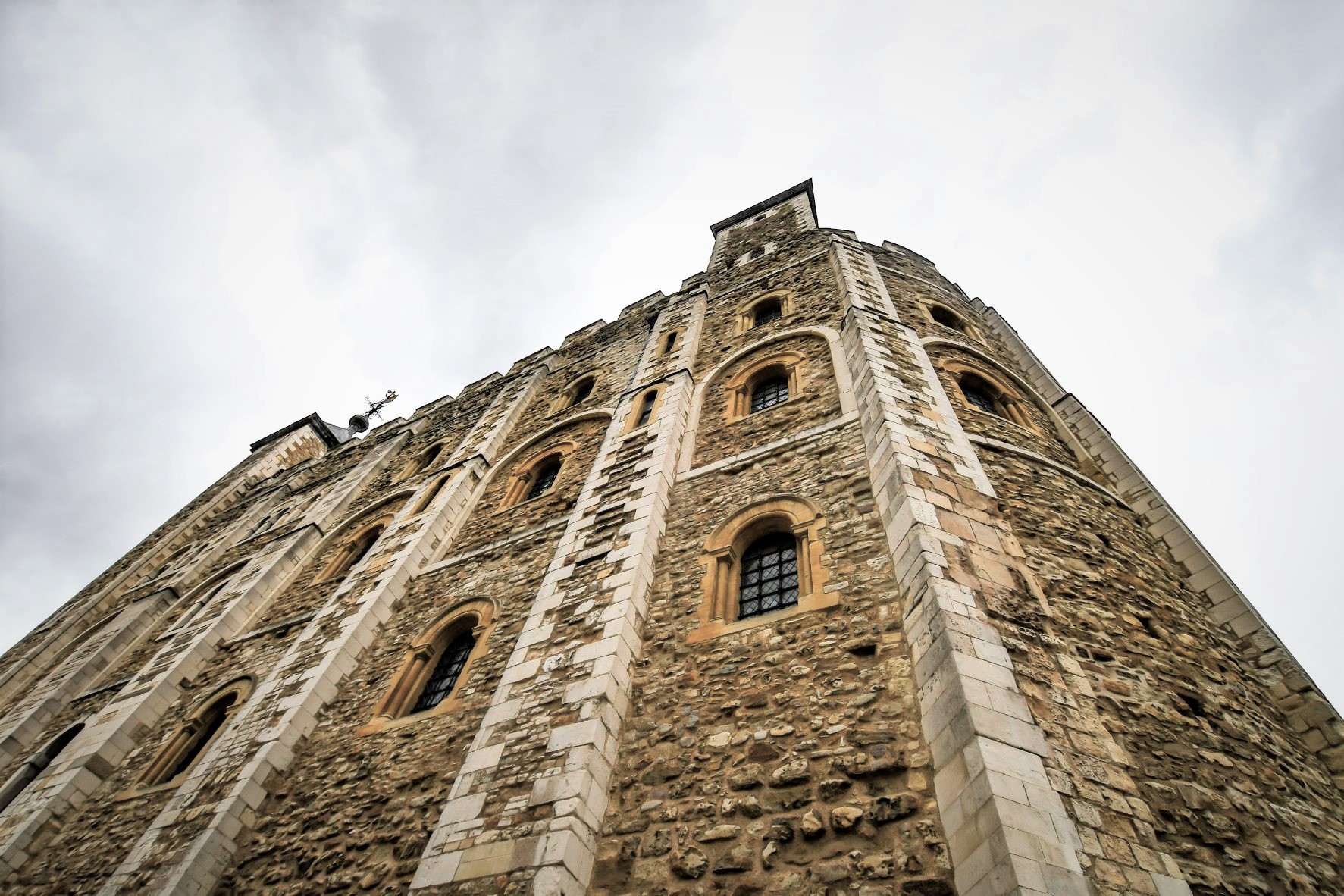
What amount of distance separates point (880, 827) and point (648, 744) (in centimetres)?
210

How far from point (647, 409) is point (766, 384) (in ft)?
6.57

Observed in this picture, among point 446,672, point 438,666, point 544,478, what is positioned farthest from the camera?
point 544,478

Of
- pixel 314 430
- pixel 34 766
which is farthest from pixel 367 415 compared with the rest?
pixel 34 766

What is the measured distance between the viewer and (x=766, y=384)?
11641 millimetres

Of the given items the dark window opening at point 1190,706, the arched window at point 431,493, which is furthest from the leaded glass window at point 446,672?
the dark window opening at point 1190,706

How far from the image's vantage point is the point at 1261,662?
697cm

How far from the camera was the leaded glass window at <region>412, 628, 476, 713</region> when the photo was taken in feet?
28.5

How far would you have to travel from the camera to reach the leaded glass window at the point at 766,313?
45.6 feet

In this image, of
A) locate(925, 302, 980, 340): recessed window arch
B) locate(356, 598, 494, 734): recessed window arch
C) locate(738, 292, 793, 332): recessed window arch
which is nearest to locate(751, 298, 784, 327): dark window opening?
locate(738, 292, 793, 332): recessed window arch

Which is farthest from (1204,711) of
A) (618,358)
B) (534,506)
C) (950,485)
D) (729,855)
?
(618,358)

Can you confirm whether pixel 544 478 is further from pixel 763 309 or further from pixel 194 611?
pixel 194 611

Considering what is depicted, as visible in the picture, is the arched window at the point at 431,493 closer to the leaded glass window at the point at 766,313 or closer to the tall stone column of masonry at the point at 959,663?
the leaded glass window at the point at 766,313

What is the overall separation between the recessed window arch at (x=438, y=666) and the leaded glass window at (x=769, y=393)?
15.8 ft

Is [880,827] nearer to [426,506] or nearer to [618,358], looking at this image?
[426,506]
